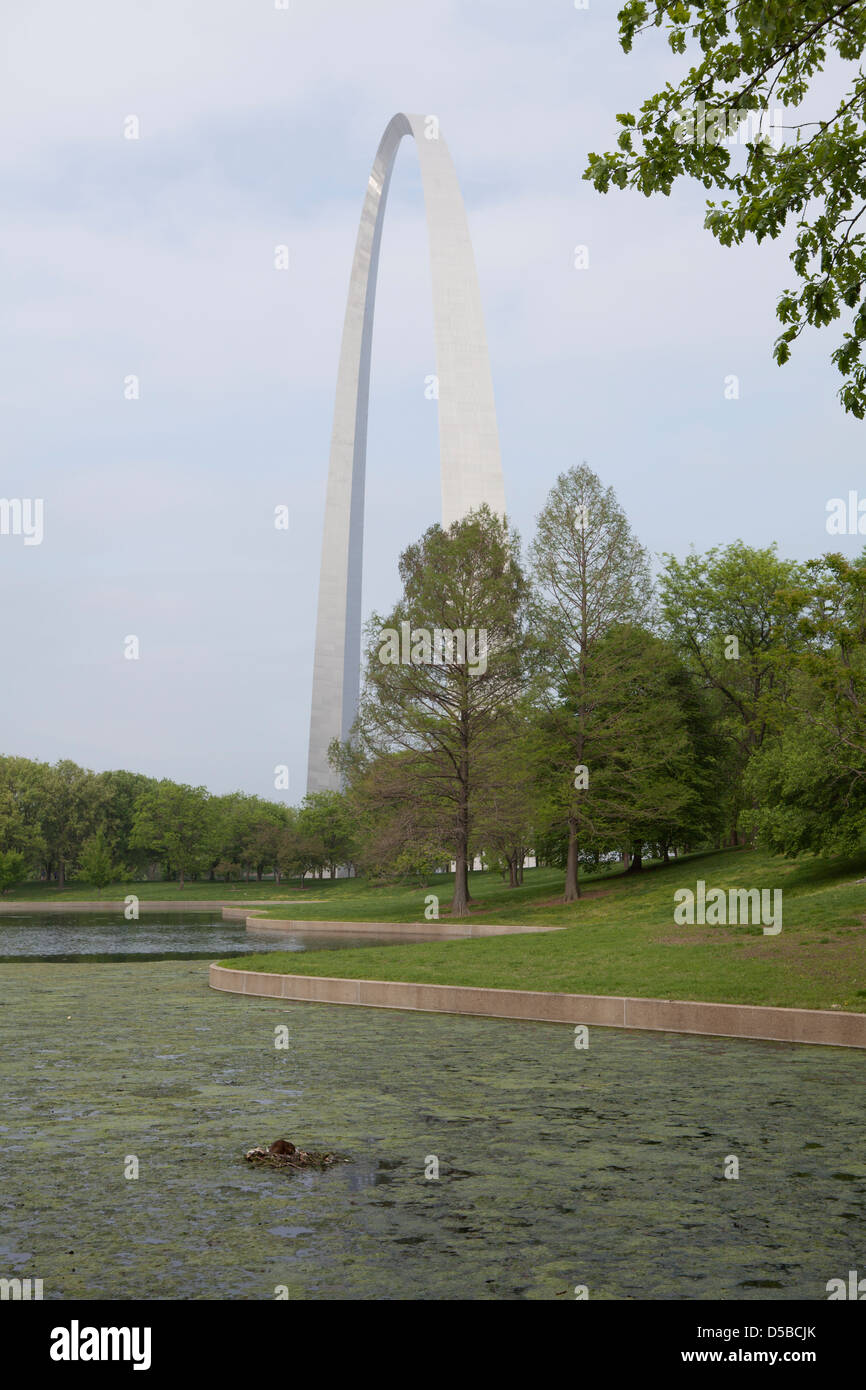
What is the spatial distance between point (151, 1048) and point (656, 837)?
3247 cm

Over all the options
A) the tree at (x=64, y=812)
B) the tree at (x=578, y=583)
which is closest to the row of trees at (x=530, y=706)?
the tree at (x=578, y=583)

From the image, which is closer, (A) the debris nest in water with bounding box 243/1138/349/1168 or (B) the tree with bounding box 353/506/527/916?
(A) the debris nest in water with bounding box 243/1138/349/1168

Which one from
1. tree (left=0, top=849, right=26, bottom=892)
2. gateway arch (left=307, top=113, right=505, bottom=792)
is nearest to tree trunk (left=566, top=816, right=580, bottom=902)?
gateway arch (left=307, top=113, right=505, bottom=792)

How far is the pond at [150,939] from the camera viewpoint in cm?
3120

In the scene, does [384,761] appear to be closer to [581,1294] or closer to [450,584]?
[450,584]

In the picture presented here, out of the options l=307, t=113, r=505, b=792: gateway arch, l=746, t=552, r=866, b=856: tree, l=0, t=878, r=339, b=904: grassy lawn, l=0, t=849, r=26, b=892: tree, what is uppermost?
l=307, t=113, r=505, b=792: gateway arch

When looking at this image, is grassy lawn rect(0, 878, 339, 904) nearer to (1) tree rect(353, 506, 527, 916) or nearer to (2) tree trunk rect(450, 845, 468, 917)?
(2) tree trunk rect(450, 845, 468, 917)

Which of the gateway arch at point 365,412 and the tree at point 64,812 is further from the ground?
the gateway arch at point 365,412

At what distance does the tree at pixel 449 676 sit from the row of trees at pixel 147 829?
41.8 metres

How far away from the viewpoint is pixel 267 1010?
1808cm

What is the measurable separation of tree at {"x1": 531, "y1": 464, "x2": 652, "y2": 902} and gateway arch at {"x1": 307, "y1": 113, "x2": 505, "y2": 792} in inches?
844

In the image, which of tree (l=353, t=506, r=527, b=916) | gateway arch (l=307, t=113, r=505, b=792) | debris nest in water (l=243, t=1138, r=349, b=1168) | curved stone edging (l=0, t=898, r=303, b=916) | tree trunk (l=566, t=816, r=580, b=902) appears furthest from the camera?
gateway arch (l=307, t=113, r=505, b=792)

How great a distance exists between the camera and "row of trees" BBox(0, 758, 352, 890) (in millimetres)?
84312

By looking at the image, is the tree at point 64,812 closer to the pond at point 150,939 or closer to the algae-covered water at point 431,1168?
the pond at point 150,939
